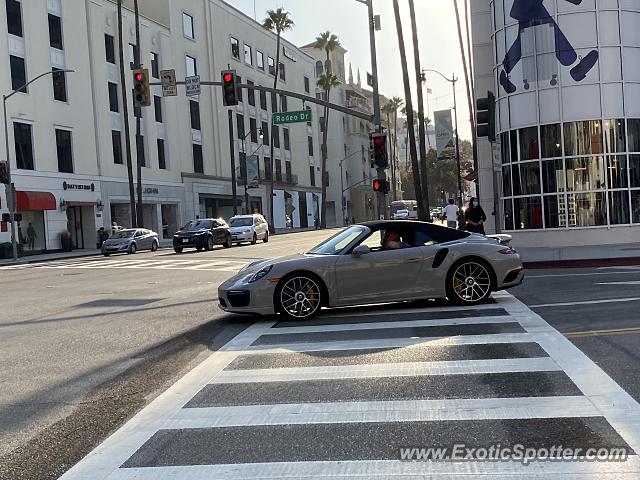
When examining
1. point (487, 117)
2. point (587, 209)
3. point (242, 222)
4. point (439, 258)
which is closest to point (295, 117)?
point (242, 222)

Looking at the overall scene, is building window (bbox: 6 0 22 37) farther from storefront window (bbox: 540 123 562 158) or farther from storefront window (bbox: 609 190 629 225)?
storefront window (bbox: 609 190 629 225)

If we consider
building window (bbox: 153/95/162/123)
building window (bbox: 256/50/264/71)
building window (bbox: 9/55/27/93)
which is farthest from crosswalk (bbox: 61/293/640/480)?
building window (bbox: 256/50/264/71)

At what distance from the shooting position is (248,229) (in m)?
39.8

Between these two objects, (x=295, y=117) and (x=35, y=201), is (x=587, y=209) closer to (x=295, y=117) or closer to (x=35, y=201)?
(x=295, y=117)

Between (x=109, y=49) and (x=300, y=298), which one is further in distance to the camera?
(x=109, y=49)

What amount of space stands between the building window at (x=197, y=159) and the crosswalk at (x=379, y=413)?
179 ft

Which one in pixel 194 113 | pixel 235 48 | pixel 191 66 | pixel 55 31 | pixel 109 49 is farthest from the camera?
pixel 235 48

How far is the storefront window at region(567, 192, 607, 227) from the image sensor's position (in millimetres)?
23500

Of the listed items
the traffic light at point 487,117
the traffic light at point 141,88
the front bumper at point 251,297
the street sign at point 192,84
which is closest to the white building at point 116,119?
the street sign at point 192,84

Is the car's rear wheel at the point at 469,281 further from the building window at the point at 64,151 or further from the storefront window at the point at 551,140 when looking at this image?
the building window at the point at 64,151

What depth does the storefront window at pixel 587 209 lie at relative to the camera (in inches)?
925

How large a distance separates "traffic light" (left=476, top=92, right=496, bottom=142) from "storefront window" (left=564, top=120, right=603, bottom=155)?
7094mm

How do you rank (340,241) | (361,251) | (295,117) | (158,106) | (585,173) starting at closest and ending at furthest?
(361,251) < (340,241) < (585,173) < (295,117) < (158,106)

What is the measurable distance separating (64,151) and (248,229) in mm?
14083
